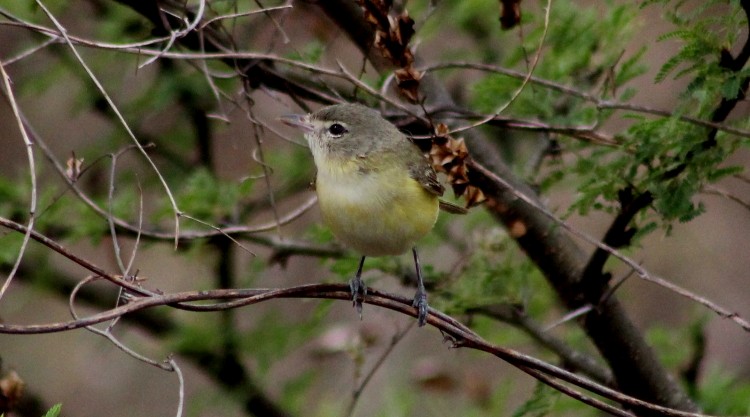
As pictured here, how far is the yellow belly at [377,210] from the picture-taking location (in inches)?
129

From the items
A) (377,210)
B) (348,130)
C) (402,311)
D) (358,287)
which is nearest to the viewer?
(402,311)

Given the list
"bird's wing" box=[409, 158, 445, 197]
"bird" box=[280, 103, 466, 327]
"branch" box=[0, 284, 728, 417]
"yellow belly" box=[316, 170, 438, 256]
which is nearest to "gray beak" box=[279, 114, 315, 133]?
"bird" box=[280, 103, 466, 327]

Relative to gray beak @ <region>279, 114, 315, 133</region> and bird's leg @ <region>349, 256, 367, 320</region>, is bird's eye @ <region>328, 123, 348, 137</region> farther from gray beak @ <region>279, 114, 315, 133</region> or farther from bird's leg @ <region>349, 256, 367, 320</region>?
bird's leg @ <region>349, 256, 367, 320</region>

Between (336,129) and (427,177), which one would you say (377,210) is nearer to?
(427,177)

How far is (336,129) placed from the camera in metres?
3.79

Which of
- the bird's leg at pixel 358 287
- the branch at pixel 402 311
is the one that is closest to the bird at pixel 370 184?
the bird's leg at pixel 358 287

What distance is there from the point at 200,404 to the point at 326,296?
9.77 feet

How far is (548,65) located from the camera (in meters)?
4.34

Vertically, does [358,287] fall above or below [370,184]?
below

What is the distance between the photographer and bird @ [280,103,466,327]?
10.8ft

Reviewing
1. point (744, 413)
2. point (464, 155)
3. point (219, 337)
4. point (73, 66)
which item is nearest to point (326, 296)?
point (464, 155)

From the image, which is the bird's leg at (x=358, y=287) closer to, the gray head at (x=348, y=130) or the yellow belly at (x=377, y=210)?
the yellow belly at (x=377, y=210)

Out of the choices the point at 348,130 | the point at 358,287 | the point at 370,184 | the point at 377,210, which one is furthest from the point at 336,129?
the point at 358,287

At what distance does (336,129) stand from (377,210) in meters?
0.60
